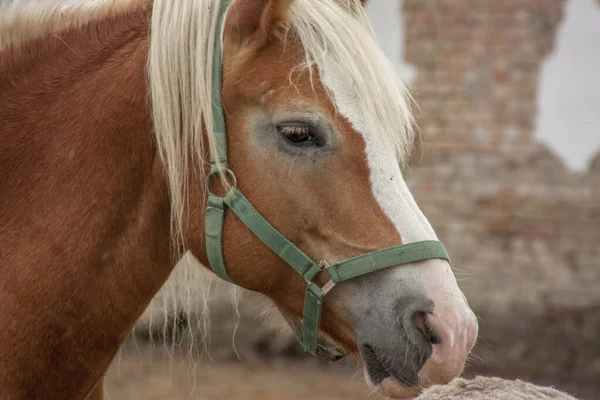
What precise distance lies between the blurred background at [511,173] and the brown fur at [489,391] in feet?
9.26

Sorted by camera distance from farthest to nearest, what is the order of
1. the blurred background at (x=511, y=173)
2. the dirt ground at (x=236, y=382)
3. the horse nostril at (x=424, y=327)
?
the dirt ground at (x=236, y=382) → the blurred background at (x=511, y=173) → the horse nostril at (x=424, y=327)

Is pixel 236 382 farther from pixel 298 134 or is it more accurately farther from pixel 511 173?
pixel 298 134

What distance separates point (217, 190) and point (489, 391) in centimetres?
90

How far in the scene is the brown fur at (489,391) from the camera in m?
1.86

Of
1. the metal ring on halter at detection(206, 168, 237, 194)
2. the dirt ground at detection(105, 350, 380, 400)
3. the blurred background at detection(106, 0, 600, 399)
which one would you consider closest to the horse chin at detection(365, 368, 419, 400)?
the metal ring on halter at detection(206, 168, 237, 194)

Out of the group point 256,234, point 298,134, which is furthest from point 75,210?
point 298,134

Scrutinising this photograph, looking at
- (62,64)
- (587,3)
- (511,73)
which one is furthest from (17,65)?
(587,3)

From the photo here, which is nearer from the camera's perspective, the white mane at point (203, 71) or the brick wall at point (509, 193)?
the white mane at point (203, 71)

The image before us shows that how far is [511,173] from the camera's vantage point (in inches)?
191

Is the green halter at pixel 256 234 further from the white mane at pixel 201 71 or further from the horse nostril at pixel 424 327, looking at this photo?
the horse nostril at pixel 424 327

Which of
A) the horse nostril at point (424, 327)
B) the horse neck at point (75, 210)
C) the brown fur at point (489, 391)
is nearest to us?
the horse nostril at point (424, 327)

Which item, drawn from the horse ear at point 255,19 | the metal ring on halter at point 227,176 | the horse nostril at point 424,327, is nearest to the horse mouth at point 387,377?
the horse nostril at point 424,327

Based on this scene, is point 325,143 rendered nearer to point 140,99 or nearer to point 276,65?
point 276,65

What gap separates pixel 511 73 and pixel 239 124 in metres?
3.54
